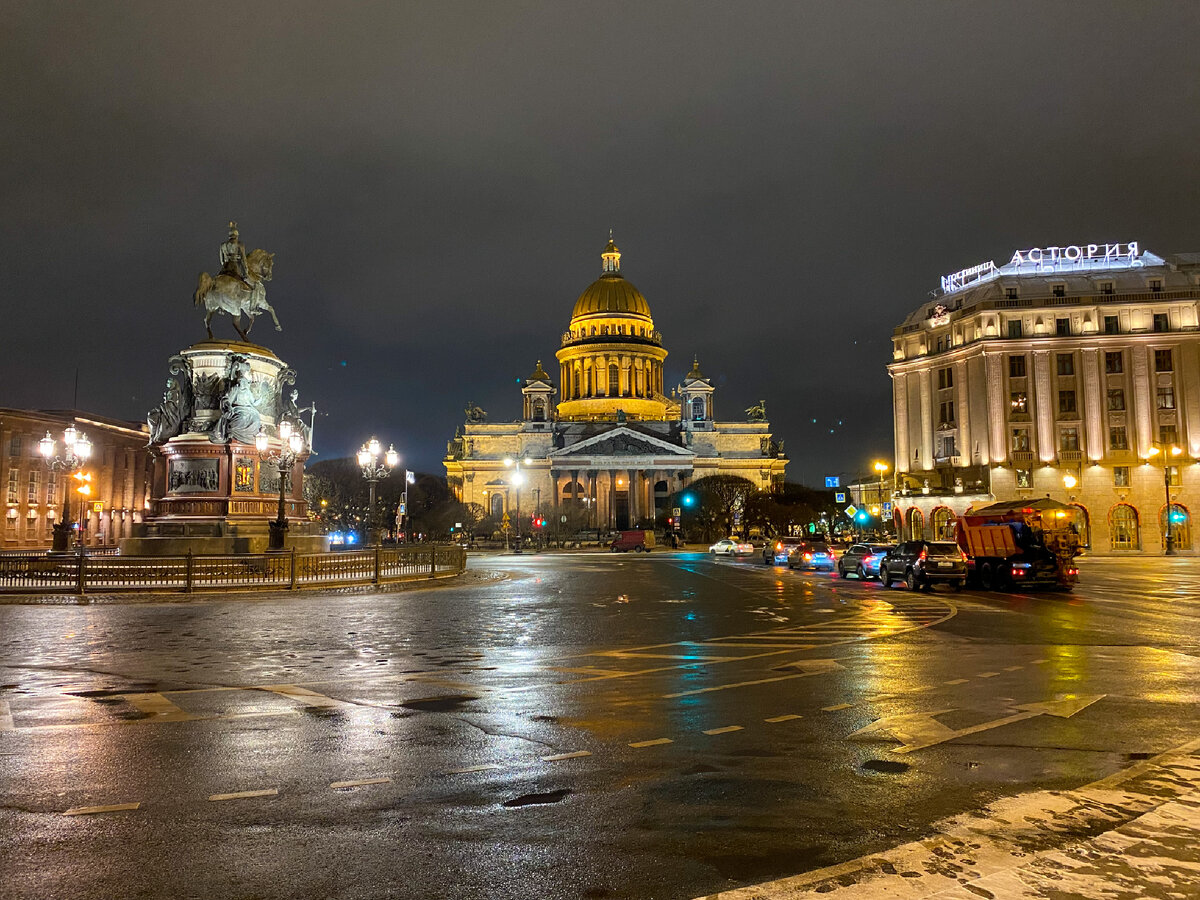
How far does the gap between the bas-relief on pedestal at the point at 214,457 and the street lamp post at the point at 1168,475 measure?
176 ft

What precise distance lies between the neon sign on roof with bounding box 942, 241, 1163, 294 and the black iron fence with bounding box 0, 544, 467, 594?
212ft

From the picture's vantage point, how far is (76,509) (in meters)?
87.1

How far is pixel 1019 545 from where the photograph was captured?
2888cm

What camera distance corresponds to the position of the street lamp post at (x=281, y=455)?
95.4 feet

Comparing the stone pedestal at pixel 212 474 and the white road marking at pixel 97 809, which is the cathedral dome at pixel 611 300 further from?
the white road marking at pixel 97 809

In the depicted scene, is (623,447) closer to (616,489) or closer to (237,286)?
(616,489)

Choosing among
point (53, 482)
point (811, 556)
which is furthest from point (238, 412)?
point (53, 482)

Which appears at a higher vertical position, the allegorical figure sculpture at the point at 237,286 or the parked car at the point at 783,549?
the allegorical figure sculpture at the point at 237,286

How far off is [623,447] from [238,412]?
9206 centimetres

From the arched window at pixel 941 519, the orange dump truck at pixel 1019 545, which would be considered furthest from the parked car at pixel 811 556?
the arched window at pixel 941 519

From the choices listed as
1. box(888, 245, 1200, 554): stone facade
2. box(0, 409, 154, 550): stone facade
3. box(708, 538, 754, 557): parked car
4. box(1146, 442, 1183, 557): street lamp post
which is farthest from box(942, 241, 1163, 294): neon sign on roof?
box(0, 409, 154, 550): stone facade

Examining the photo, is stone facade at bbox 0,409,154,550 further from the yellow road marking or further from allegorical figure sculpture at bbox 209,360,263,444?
the yellow road marking

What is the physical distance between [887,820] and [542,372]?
5146 inches

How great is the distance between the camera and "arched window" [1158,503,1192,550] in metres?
65.0
